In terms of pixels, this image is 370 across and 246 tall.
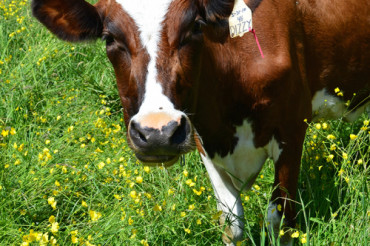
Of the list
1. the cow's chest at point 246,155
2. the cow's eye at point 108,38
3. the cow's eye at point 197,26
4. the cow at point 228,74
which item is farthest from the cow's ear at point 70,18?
the cow's chest at point 246,155

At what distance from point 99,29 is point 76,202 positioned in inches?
48.2

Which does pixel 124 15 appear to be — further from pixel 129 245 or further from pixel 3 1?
pixel 3 1

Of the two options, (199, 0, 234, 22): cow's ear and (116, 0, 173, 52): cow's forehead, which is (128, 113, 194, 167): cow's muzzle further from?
(199, 0, 234, 22): cow's ear

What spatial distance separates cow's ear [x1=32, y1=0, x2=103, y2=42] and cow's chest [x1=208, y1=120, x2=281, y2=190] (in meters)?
1.10

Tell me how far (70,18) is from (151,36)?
29.8 inches

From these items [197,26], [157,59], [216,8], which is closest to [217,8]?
[216,8]

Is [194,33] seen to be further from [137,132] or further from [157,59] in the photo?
[137,132]

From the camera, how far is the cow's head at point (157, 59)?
2.73 metres

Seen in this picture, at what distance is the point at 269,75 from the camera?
11.4 ft

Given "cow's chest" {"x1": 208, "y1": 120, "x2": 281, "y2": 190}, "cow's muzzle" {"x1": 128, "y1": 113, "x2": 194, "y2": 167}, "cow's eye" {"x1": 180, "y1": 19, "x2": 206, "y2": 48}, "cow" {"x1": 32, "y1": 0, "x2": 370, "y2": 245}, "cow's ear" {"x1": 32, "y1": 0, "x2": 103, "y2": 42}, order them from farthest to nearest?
"cow's chest" {"x1": 208, "y1": 120, "x2": 281, "y2": 190} < "cow's ear" {"x1": 32, "y1": 0, "x2": 103, "y2": 42} < "cow's eye" {"x1": 180, "y1": 19, "x2": 206, "y2": 48} < "cow" {"x1": 32, "y1": 0, "x2": 370, "y2": 245} < "cow's muzzle" {"x1": 128, "y1": 113, "x2": 194, "y2": 167}

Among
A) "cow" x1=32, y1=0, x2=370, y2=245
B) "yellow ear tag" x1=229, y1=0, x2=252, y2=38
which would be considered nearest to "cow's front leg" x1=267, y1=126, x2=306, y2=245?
"cow" x1=32, y1=0, x2=370, y2=245

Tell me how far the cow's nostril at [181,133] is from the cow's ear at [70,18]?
35.6 inches

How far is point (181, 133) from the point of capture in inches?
110

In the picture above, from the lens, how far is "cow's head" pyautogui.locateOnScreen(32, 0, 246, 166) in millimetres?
2734
